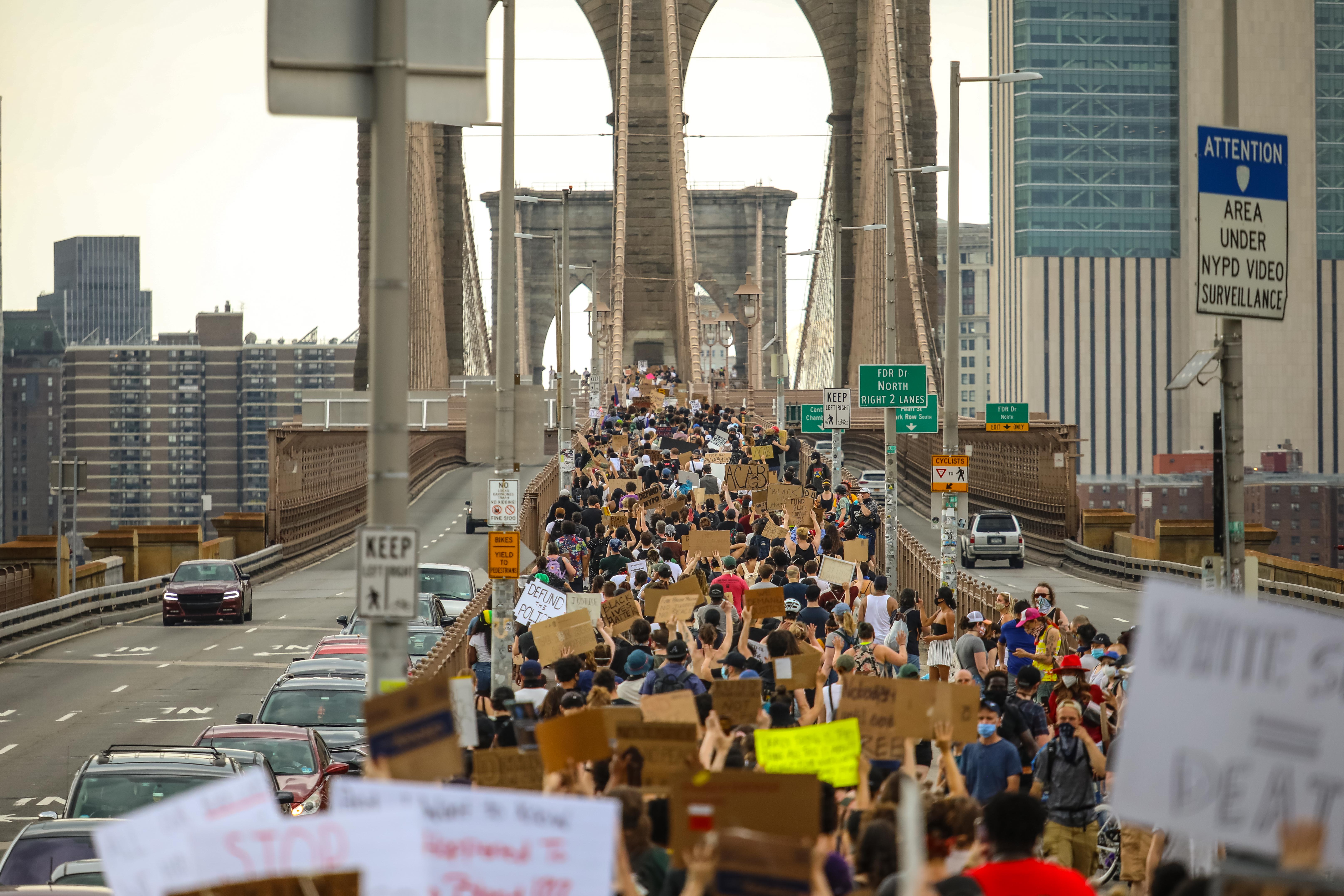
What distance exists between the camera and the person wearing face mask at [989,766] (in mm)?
9133

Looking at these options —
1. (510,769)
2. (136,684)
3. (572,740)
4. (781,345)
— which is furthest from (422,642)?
(781,345)

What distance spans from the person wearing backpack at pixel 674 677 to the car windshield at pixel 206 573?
22733 mm

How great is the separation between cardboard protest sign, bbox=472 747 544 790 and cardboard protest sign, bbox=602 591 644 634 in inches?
263

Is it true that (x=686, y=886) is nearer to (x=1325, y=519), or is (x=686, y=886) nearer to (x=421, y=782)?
(x=421, y=782)

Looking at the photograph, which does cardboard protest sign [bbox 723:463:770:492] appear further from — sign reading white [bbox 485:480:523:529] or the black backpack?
the black backpack

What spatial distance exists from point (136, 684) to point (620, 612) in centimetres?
1164

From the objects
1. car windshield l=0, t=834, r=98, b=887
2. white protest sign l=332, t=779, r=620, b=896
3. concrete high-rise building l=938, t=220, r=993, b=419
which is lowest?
car windshield l=0, t=834, r=98, b=887

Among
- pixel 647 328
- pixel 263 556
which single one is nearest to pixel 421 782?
pixel 263 556

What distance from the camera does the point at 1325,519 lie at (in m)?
147

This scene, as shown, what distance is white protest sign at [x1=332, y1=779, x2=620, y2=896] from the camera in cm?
463

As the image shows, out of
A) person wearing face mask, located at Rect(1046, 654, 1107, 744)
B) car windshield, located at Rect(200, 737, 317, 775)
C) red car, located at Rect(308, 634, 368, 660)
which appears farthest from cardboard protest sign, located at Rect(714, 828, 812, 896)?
red car, located at Rect(308, 634, 368, 660)

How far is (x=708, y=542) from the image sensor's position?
20.0 m

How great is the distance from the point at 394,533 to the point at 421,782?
1967mm

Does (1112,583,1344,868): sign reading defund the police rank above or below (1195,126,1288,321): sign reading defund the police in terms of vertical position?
below
